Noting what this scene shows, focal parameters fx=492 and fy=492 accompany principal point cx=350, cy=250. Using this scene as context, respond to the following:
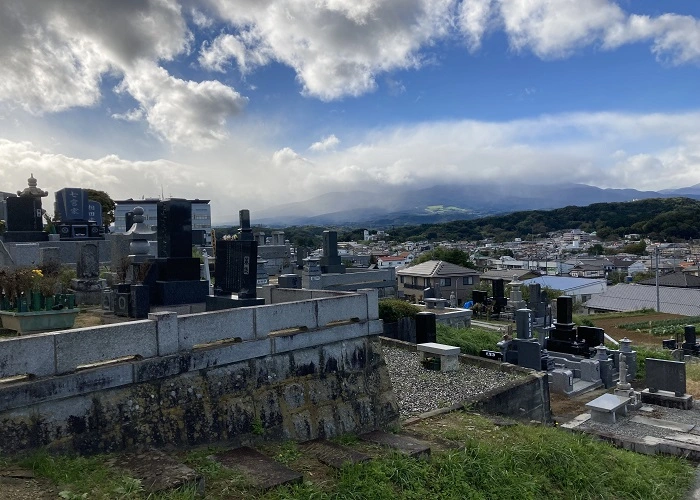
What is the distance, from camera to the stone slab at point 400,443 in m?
6.80

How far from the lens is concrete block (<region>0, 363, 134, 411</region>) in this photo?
15.9 ft

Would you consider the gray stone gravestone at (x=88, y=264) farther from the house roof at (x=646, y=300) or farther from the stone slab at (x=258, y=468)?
the house roof at (x=646, y=300)

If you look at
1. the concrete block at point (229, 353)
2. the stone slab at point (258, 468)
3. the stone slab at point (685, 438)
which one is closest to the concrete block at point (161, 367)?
the concrete block at point (229, 353)

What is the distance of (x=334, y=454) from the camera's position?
655 centimetres

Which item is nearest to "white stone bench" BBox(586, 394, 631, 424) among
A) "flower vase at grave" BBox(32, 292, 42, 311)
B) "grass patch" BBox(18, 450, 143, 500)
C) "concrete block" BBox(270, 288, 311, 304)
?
"concrete block" BBox(270, 288, 311, 304)

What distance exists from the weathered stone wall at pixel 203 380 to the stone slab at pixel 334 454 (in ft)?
1.47

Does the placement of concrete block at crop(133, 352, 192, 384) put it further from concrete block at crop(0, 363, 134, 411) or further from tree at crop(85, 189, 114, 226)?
tree at crop(85, 189, 114, 226)

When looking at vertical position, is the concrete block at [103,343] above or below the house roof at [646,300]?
above

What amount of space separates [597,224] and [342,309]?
178 m

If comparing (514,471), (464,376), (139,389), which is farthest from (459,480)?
(464,376)

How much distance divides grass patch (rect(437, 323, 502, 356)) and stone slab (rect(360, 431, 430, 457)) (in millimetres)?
8984

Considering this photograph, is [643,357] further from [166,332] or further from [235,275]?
[166,332]

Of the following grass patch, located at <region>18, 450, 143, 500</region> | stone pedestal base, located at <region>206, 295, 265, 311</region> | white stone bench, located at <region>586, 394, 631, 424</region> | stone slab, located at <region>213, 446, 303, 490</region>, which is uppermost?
stone pedestal base, located at <region>206, 295, 265, 311</region>

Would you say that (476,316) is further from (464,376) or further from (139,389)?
(139,389)
